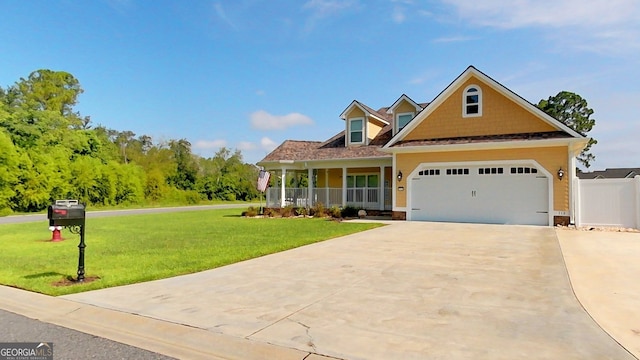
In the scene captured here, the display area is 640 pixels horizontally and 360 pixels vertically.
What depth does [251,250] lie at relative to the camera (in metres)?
9.57

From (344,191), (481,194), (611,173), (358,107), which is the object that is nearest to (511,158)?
(481,194)

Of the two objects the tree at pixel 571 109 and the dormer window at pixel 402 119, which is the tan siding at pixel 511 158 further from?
the tree at pixel 571 109

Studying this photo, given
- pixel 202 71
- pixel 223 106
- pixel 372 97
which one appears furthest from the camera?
pixel 223 106

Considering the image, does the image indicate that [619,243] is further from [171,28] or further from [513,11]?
[171,28]

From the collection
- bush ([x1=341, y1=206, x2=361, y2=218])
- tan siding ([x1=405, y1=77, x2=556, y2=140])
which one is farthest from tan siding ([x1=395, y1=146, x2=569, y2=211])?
bush ([x1=341, y1=206, x2=361, y2=218])

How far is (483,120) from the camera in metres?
16.9

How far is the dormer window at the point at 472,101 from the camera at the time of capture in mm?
16953

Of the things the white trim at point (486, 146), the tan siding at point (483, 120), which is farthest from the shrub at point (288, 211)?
the tan siding at point (483, 120)

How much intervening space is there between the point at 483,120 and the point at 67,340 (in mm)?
16779

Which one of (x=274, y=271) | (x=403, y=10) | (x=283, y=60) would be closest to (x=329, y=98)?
(x=283, y=60)

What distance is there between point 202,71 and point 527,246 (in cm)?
1976

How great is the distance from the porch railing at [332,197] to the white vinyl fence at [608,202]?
29.3 feet

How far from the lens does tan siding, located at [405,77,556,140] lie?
16188 mm

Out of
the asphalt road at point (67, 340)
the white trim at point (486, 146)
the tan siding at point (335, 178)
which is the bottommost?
the asphalt road at point (67, 340)
